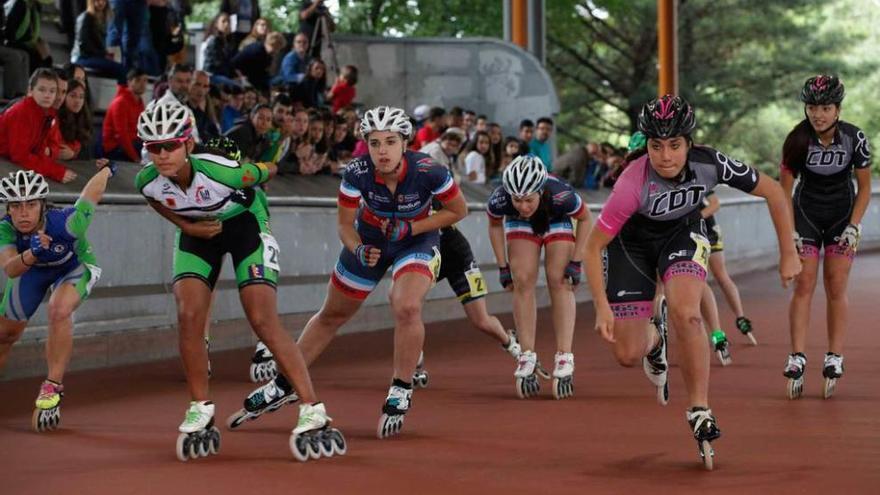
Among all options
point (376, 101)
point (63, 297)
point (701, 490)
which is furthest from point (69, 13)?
point (701, 490)

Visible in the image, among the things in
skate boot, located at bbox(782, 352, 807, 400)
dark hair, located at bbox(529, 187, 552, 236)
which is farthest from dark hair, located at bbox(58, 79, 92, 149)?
skate boot, located at bbox(782, 352, 807, 400)

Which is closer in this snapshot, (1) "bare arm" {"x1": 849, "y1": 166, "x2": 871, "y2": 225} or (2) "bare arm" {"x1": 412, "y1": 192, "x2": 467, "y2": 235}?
(2) "bare arm" {"x1": 412, "y1": 192, "x2": 467, "y2": 235}

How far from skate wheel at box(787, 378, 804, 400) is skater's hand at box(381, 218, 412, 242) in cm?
312

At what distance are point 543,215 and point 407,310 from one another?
263cm

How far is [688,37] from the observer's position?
5056cm

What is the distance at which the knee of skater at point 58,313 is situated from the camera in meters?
10.3

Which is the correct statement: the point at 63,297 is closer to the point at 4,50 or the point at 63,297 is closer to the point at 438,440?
the point at 438,440

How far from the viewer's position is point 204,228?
860cm

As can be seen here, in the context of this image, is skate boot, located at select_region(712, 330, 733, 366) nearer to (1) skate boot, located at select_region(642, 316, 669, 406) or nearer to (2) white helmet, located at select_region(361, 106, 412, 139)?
(1) skate boot, located at select_region(642, 316, 669, 406)

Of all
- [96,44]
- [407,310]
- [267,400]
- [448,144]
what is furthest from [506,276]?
[96,44]

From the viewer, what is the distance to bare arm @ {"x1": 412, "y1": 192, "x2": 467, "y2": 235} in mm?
9547

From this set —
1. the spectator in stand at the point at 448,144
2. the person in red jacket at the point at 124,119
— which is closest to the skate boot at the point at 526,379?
the person in red jacket at the point at 124,119

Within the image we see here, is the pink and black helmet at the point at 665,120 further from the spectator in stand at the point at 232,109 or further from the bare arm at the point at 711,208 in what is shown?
the spectator in stand at the point at 232,109

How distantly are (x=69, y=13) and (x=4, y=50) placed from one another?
A: 8.86 feet
